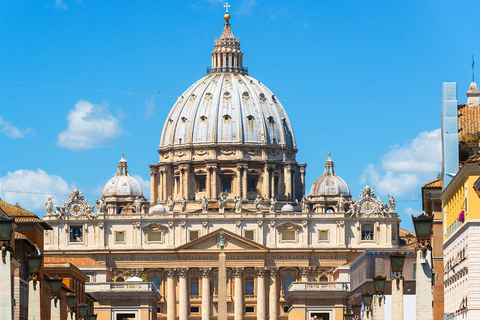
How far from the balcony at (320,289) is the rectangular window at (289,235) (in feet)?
103

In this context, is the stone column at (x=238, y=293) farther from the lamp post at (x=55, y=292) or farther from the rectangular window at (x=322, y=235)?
the lamp post at (x=55, y=292)

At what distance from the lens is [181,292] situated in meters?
186

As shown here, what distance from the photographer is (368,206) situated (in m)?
190

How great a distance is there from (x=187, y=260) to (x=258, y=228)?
9428mm

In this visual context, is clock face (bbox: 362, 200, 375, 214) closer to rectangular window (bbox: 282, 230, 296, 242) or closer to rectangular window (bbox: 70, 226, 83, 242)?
rectangular window (bbox: 282, 230, 296, 242)

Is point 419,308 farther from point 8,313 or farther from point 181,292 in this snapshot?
point 181,292

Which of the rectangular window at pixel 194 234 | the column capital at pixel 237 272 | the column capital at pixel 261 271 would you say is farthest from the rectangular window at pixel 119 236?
the column capital at pixel 261 271

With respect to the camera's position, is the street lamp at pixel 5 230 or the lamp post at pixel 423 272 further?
the lamp post at pixel 423 272

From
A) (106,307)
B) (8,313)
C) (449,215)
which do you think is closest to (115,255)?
(106,307)

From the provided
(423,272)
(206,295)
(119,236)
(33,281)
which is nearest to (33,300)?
(33,281)

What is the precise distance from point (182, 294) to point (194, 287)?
3.12 m

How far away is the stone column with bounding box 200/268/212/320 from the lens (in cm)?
18412

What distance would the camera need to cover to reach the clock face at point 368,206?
189625 millimetres

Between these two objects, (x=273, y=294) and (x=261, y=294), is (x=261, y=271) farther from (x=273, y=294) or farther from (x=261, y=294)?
(x=273, y=294)
